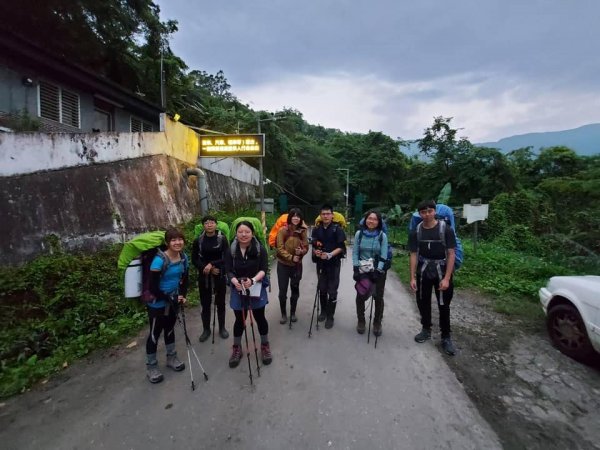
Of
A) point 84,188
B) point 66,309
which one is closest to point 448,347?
point 66,309

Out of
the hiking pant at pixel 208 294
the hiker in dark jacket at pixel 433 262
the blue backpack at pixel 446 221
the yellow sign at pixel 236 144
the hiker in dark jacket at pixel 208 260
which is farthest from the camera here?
the yellow sign at pixel 236 144

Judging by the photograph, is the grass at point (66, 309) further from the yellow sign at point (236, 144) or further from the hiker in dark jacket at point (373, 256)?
the yellow sign at point (236, 144)

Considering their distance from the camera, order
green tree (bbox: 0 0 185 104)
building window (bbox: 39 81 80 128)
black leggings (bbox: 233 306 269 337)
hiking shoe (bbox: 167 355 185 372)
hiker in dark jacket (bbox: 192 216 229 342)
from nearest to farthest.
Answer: hiking shoe (bbox: 167 355 185 372) < black leggings (bbox: 233 306 269 337) < hiker in dark jacket (bbox: 192 216 229 342) < building window (bbox: 39 81 80 128) < green tree (bbox: 0 0 185 104)

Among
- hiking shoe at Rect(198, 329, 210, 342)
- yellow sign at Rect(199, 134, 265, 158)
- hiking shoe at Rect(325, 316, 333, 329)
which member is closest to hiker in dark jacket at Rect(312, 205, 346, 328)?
hiking shoe at Rect(325, 316, 333, 329)

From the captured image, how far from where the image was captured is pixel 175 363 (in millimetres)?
3861

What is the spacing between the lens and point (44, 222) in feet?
20.7

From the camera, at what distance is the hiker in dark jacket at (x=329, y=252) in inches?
197

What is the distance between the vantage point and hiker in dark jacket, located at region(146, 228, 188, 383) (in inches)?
139

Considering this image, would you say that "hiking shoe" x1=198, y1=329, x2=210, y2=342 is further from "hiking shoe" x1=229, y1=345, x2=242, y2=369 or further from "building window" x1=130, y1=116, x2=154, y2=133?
"building window" x1=130, y1=116, x2=154, y2=133

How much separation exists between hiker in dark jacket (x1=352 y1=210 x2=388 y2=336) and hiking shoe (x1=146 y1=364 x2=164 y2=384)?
8.94 feet

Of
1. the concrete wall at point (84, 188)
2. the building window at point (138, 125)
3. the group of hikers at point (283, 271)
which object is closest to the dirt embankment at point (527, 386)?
the group of hikers at point (283, 271)

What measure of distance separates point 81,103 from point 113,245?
777cm

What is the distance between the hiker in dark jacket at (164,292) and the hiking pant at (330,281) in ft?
7.15

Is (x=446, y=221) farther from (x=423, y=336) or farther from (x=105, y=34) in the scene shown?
(x=105, y=34)
